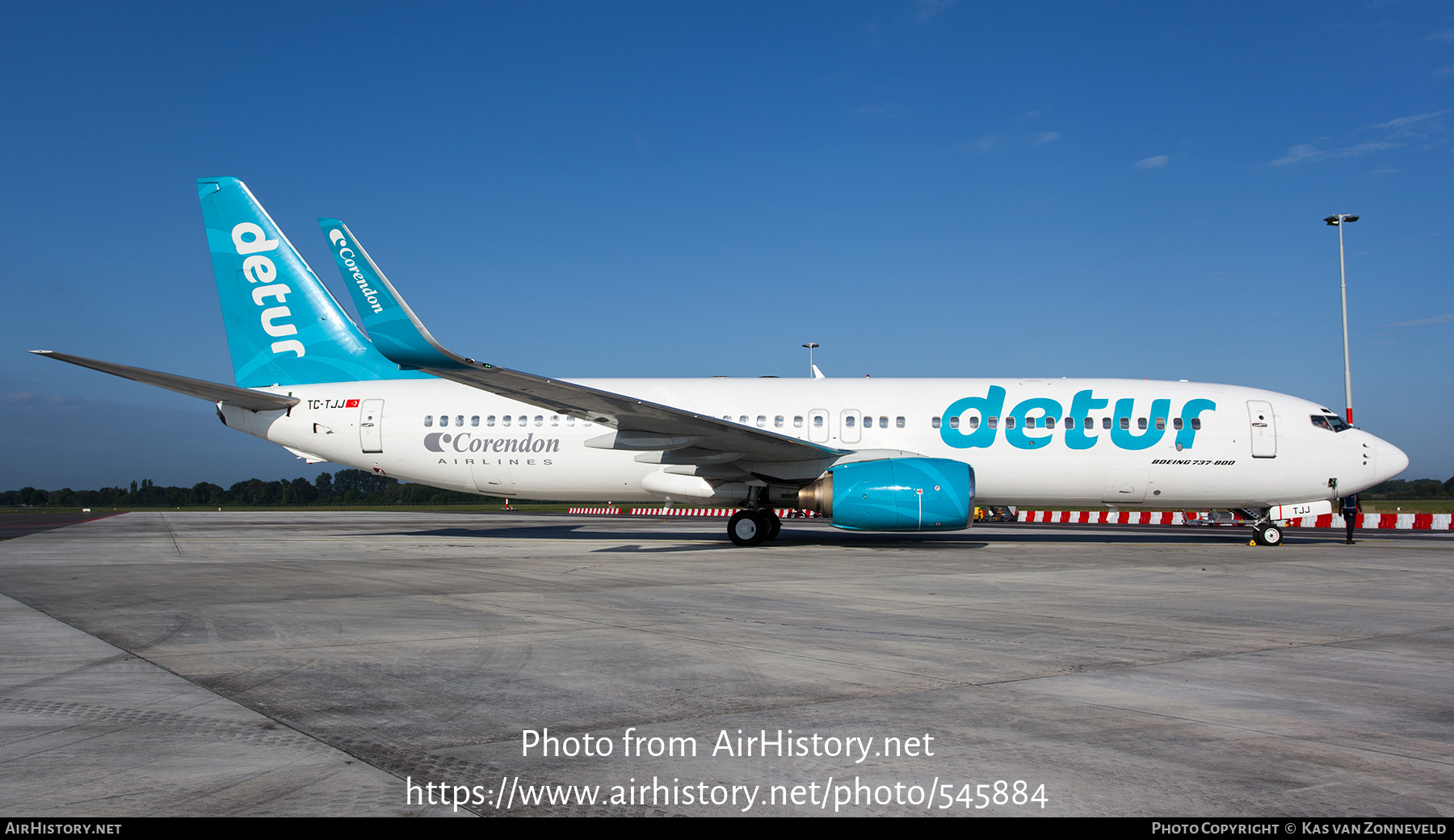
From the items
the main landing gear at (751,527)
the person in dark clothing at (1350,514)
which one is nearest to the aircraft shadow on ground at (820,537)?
the main landing gear at (751,527)

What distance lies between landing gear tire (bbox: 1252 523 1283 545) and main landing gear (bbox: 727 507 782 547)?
9989 millimetres

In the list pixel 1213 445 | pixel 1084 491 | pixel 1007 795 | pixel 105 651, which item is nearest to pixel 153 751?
pixel 105 651

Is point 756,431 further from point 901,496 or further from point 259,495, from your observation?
point 259,495

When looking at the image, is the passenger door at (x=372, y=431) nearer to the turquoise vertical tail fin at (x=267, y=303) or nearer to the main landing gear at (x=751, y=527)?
the turquoise vertical tail fin at (x=267, y=303)

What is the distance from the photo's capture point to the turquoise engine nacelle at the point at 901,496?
14.8m

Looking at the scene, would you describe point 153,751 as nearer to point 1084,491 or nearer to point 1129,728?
point 1129,728

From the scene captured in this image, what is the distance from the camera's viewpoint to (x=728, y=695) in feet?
16.1

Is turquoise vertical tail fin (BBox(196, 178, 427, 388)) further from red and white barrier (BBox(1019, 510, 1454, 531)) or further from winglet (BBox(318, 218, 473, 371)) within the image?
red and white barrier (BBox(1019, 510, 1454, 531))

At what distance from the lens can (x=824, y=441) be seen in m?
17.6

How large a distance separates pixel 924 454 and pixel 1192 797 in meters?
14.3

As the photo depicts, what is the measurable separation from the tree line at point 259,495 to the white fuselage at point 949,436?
51837mm

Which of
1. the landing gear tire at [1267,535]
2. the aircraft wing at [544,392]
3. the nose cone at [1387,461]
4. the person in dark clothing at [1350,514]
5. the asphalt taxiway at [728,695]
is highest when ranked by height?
the aircraft wing at [544,392]

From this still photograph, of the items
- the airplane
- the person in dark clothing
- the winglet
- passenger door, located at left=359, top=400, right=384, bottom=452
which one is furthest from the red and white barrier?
passenger door, located at left=359, top=400, right=384, bottom=452

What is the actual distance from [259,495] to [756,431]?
243 ft
